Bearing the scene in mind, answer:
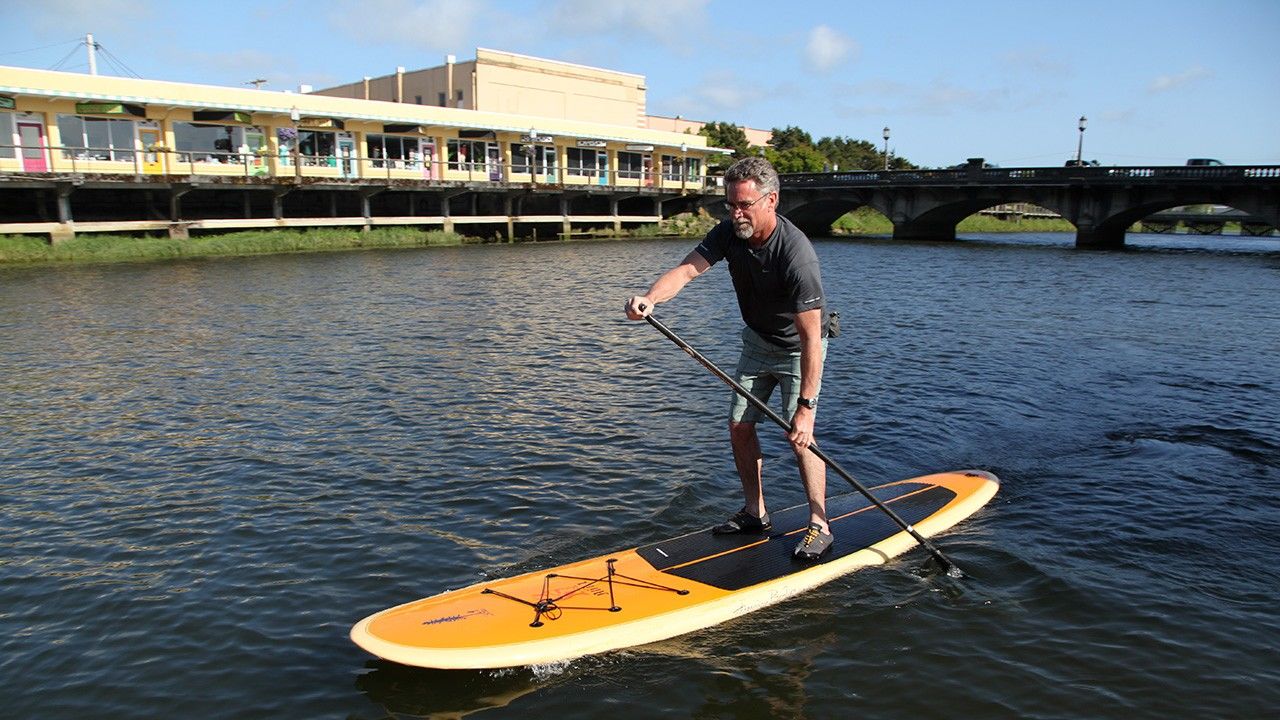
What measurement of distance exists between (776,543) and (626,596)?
5.34ft

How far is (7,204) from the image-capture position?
35688 millimetres

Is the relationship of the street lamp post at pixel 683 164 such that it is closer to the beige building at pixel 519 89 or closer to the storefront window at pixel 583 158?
the storefront window at pixel 583 158

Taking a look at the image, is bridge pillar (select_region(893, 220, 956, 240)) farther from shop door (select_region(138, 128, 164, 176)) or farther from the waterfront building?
shop door (select_region(138, 128, 164, 176))

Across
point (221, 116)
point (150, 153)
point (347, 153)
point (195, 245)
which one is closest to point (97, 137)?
point (150, 153)

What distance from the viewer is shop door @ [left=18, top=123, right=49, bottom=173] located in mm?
35312

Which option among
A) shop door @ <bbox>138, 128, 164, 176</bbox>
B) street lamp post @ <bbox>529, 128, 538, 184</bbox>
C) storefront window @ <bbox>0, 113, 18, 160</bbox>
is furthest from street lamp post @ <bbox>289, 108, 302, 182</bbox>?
street lamp post @ <bbox>529, 128, 538, 184</bbox>

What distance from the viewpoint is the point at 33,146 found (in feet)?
116

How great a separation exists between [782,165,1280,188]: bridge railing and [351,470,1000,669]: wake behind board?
50.1 m

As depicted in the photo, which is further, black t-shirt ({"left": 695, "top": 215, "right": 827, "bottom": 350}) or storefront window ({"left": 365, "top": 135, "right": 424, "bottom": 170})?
storefront window ({"left": 365, "top": 135, "right": 424, "bottom": 170})

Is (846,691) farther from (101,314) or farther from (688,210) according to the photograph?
(688,210)

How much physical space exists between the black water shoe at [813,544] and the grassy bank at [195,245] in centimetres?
3482

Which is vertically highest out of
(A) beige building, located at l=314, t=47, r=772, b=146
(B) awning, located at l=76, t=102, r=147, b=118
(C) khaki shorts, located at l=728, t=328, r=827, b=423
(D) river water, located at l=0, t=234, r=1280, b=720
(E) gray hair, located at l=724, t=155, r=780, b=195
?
(A) beige building, located at l=314, t=47, r=772, b=146

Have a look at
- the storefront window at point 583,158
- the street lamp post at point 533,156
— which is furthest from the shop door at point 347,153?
the storefront window at point 583,158

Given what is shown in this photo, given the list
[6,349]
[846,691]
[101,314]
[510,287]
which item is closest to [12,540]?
[846,691]
